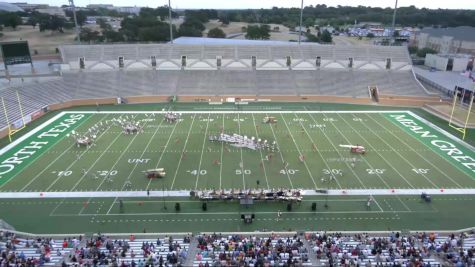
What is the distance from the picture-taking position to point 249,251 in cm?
1540

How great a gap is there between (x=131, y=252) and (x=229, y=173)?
418 inches

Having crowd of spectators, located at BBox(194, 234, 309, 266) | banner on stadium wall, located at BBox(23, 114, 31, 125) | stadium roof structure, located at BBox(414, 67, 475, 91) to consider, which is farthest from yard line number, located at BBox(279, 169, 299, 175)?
stadium roof structure, located at BBox(414, 67, 475, 91)

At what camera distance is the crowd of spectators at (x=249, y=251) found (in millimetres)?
14828

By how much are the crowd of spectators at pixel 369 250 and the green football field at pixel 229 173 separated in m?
2.49

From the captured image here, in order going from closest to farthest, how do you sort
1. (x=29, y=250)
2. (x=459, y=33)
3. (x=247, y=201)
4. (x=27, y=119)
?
(x=29, y=250), (x=247, y=201), (x=27, y=119), (x=459, y=33)

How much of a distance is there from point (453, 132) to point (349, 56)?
68.4 feet

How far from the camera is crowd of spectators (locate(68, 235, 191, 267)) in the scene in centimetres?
1480

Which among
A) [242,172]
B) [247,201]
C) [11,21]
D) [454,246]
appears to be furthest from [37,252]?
[11,21]

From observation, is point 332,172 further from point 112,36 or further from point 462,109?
point 112,36

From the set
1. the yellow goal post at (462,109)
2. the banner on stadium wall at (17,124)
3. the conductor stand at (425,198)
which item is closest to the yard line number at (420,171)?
the conductor stand at (425,198)

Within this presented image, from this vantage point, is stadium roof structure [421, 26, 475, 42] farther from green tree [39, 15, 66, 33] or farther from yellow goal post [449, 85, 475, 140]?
green tree [39, 15, 66, 33]

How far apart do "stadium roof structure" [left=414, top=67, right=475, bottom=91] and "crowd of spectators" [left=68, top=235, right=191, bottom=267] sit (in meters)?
38.5

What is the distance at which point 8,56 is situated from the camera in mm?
41594

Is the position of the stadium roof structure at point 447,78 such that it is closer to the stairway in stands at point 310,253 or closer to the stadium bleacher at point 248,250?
the stadium bleacher at point 248,250
